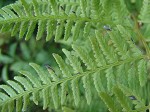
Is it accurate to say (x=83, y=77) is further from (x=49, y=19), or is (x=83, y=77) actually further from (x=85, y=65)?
(x=49, y=19)

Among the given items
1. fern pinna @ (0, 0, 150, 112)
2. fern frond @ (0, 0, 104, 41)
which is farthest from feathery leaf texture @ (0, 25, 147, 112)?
fern frond @ (0, 0, 104, 41)

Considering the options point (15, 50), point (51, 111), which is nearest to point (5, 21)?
point (51, 111)

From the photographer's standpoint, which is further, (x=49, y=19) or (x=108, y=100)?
(x=49, y=19)

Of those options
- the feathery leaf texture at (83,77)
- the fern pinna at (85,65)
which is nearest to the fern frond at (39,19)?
the fern pinna at (85,65)

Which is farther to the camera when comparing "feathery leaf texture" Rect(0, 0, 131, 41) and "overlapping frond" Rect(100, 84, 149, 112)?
"feathery leaf texture" Rect(0, 0, 131, 41)

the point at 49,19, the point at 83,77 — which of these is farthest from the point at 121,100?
the point at 49,19

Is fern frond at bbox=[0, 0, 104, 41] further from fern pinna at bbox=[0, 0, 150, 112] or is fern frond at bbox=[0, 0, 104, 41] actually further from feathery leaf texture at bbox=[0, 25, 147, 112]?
feathery leaf texture at bbox=[0, 25, 147, 112]

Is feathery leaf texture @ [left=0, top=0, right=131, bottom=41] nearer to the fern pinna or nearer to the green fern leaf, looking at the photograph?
the fern pinna

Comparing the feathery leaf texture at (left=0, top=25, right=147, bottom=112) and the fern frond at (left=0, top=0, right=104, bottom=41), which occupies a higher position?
the fern frond at (left=0, top=0, right=104, bottom=41)

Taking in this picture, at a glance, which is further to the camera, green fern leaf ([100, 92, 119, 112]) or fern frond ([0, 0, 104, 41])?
fern frond ([0, 0, 104, 41])

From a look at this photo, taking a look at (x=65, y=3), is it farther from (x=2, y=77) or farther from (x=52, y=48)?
(x=2, y=77)

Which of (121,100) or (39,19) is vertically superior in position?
(39,19)
